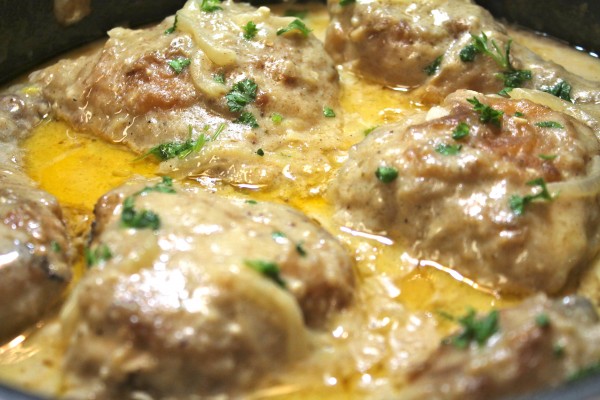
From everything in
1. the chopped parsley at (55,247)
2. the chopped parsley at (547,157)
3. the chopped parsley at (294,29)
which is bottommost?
the chopped parsley at (55,247)

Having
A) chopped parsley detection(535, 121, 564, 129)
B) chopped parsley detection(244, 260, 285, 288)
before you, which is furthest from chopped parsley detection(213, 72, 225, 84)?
chopped parsley detection(535, 121, 564, 129)

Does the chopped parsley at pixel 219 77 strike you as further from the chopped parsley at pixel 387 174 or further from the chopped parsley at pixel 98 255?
the chopped parsley at pixel 98 255

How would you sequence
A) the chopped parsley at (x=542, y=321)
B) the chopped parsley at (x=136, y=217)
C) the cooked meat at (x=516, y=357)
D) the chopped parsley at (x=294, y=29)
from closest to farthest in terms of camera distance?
the cooked meat at (x=516, y=357) < the chopped parsley at (x=542, y=321) < the chopped parsley at (x=136, y=217) < the chopped parsley at (x=294, y=29)

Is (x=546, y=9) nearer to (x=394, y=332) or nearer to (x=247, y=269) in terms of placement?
(x=394, y=332)

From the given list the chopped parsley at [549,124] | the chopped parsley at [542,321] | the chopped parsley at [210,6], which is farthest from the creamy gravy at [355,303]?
the chopped parsley at [210,6]

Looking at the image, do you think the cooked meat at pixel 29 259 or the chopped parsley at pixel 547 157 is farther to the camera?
the chopped parsley at pixel 547 157

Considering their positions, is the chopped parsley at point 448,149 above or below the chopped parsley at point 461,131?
below
